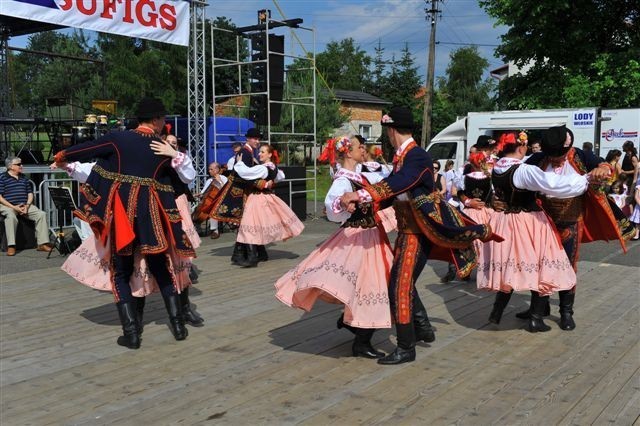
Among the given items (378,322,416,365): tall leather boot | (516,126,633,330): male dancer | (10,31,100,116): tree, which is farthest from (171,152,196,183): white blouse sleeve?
(10,31,100,116): tree

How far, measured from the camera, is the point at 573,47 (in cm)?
2083

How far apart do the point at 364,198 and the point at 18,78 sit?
1268 inches

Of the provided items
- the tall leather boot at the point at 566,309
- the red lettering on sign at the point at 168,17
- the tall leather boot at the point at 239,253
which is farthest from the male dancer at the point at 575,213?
the red lettering on sign at the point at 168,17

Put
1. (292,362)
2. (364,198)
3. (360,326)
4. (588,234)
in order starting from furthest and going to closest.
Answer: (588,234) < (292,362) < (360,326) < (364,198)

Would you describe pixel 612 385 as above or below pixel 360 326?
below

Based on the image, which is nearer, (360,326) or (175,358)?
(360,326)

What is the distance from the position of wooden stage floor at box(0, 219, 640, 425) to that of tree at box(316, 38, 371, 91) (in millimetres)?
57002

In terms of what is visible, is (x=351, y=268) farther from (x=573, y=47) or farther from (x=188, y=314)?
(x=573, y=47)

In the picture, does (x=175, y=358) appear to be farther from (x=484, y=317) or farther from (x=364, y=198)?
(x=484, y=317)

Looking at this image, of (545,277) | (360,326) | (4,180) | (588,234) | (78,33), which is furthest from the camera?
(78,33)

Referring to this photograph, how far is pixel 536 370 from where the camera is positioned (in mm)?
4574

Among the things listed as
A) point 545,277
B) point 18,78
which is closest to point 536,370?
point 545,277

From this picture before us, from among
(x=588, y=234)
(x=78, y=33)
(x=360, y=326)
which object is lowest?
(x=360, y=326)

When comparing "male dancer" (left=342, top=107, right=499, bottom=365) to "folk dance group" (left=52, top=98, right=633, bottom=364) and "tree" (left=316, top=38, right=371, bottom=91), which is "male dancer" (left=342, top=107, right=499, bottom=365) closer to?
"folk dance group" (left=52, top=98, right=633, bottom=364)
